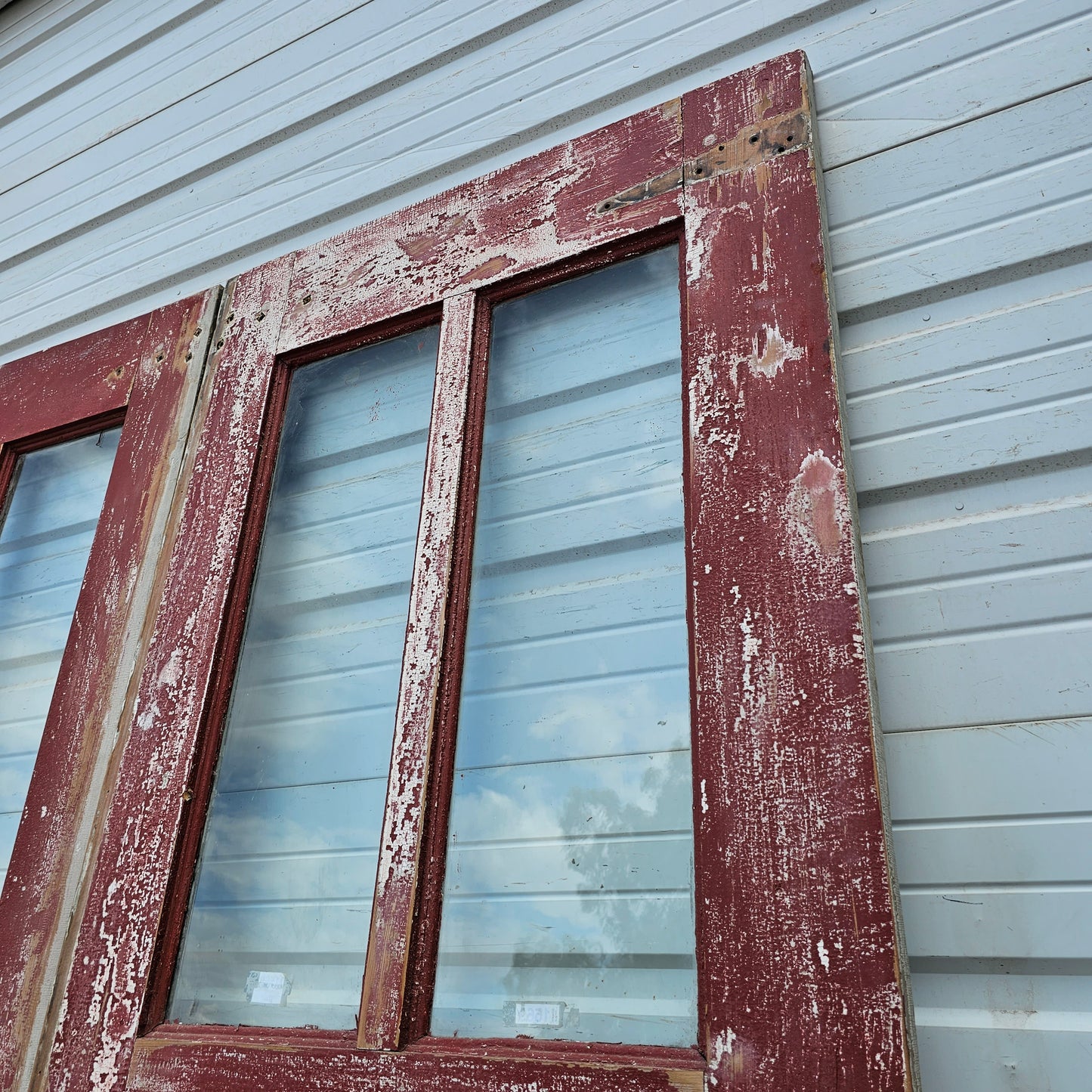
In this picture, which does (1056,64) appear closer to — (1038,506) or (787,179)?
(787,179)

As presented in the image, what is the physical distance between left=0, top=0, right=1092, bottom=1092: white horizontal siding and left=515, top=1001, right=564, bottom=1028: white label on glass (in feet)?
1.22

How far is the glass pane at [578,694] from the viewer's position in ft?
3.38

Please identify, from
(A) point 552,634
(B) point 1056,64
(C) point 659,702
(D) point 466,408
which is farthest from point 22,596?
(B) point 1056,64

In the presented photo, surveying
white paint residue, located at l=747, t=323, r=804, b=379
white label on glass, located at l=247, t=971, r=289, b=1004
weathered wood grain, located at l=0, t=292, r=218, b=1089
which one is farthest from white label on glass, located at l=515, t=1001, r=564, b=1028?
white paint residue, located at l=747, t=323, r=804, b=379

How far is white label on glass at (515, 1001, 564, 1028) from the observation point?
1.01 metres

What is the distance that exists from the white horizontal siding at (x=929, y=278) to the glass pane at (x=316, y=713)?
20.7 inches

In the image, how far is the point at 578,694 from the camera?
119 cm

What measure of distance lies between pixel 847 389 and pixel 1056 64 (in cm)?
53

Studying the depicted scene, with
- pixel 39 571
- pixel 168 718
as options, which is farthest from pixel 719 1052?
pixel 39 571

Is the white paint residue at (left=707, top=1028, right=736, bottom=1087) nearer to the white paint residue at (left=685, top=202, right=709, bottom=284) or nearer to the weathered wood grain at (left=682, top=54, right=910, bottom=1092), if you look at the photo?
the weathered wood grain at (left=682, top=54, right=910, bottom=1092)

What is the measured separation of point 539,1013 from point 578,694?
367mm

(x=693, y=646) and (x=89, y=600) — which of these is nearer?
(x=693, y=646)

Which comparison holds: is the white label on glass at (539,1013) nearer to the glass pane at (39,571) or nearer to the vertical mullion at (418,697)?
the vertical mullion at (418,697)

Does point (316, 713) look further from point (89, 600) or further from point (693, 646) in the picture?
point (693, 646)
